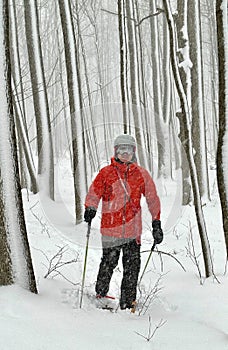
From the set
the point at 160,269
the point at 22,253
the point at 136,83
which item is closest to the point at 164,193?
the point at 136,83

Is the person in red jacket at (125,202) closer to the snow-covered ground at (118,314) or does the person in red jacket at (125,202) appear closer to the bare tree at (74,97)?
the snow-covered ground at (118,314)

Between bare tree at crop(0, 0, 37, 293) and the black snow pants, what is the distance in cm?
101

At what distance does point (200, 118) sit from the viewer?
9516 mm

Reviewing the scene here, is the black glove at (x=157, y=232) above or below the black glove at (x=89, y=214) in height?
below

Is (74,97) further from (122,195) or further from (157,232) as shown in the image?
(157,232)

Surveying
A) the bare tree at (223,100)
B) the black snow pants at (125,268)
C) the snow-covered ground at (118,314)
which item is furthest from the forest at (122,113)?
the black snow pants at (125,268)

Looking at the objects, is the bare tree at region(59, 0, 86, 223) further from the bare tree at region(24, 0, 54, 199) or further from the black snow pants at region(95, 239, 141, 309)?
the black snow pants at region(95, 239, 141, 309)

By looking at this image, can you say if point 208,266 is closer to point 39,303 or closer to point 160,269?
point 160,269

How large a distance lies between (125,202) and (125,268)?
2.27ft

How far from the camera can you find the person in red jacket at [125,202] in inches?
163

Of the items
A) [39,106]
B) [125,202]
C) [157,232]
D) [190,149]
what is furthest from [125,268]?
[39,106]

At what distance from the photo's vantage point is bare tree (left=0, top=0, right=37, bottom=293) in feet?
11.2

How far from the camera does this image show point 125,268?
13.9 feet

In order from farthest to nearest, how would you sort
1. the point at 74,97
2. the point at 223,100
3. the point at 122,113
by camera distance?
the point at 122,113 → the point at 74,97 → the point at 223,100
